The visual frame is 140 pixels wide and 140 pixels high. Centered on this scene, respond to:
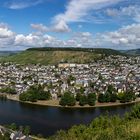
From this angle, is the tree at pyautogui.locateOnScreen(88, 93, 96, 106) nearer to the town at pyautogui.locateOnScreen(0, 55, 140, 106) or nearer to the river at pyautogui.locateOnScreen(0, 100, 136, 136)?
the river at pyautogui.locateOnScreen(0, 100, 136, 136)

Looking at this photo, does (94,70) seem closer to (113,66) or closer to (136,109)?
(113,66)

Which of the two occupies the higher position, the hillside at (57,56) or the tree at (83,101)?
the hillside at (57,56)

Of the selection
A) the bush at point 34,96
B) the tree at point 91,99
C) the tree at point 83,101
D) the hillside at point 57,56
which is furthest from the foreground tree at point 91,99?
the hillside at point 57,56

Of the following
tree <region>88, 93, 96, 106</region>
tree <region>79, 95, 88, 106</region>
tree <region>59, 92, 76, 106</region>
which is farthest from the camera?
tree <region>88, 93, 96, 106</region>

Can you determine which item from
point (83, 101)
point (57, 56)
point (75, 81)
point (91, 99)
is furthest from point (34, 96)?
point (57, 56)

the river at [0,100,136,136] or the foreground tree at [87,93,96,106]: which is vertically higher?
the foreground tree at [87,93,96,106]

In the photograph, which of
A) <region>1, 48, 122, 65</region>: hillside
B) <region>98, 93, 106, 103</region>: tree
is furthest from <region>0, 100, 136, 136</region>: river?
<region>1, 48, 122, 65</region>: hillside

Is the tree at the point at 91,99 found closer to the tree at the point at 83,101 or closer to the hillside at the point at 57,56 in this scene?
the tree at the point at 83,101

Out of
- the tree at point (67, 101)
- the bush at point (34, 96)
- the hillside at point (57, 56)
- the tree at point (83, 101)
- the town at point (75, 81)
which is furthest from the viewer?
the hillside at point (57, 56)
